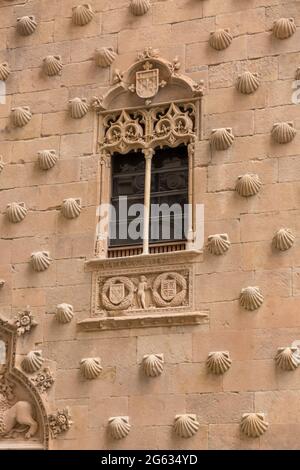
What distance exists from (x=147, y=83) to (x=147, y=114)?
34cm

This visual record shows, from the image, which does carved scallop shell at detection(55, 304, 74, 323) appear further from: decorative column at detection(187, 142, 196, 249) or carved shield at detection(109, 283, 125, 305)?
decorative column at detection(187, 142, 196, 249)

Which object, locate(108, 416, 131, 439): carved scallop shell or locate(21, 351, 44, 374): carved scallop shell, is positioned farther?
locate(21, 351, 44, 374): carved scallop shell

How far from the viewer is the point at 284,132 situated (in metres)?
12.2

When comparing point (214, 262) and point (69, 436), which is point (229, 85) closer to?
point (214, 262)

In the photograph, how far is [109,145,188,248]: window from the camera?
41.0ft

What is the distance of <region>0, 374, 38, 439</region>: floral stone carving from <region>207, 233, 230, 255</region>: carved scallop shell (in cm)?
242

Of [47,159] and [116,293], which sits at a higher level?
[47,159]

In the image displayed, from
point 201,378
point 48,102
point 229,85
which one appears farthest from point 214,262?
point 48,102

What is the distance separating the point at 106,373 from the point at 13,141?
9.69 ft

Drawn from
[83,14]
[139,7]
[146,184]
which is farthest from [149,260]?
[83,14]

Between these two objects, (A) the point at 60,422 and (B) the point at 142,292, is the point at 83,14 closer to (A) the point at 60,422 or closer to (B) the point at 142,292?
(B) the point at 142,292

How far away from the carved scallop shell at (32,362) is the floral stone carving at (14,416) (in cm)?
32

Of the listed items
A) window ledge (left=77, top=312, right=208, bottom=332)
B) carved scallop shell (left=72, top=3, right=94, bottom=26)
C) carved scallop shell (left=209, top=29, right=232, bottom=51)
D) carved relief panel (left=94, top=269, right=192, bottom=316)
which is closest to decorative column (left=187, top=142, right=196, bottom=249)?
carved relief panel (left=94, top=269, right=192, bottom=316)

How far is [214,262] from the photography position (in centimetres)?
1207
